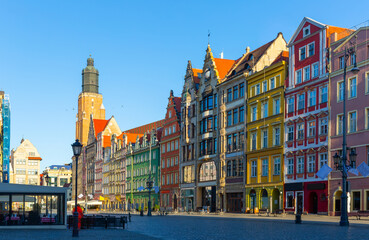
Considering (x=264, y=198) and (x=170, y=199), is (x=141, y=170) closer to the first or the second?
(x=170, y=199)

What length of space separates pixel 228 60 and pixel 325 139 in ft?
102

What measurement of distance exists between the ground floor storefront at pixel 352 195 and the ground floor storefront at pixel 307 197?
114 cm

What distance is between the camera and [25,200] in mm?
34125

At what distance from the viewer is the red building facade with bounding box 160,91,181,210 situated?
314ft

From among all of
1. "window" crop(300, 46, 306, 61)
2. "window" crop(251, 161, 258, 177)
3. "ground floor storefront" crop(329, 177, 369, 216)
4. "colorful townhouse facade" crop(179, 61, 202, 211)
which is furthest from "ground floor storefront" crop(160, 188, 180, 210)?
"ground floor storefront" crop(329, 177, 369, 216)

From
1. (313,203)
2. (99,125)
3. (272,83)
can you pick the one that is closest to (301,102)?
(272,83)

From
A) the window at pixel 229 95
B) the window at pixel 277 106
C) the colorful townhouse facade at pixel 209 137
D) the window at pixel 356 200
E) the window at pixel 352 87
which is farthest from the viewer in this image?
the colorful townhouse facade at pixel 209 137

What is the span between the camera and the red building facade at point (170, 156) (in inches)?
3770

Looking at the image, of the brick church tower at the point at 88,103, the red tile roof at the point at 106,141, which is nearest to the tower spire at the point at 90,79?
the brick church tower at the point at 88,103

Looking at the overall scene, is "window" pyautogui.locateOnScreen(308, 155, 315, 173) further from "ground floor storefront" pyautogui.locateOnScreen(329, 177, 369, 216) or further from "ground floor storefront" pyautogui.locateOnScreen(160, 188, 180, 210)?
"ground floor storefront" pyautogui.locateOnScreen(160, 188, 180, 210)

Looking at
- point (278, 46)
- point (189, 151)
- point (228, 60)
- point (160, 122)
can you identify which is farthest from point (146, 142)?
point (278, 46)

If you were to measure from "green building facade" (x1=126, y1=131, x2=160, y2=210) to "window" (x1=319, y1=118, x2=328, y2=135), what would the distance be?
49.2 meters

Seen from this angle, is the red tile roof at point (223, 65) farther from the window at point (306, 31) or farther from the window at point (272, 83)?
the window at point (306, 31)

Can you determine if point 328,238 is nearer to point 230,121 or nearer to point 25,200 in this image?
point 25,200
